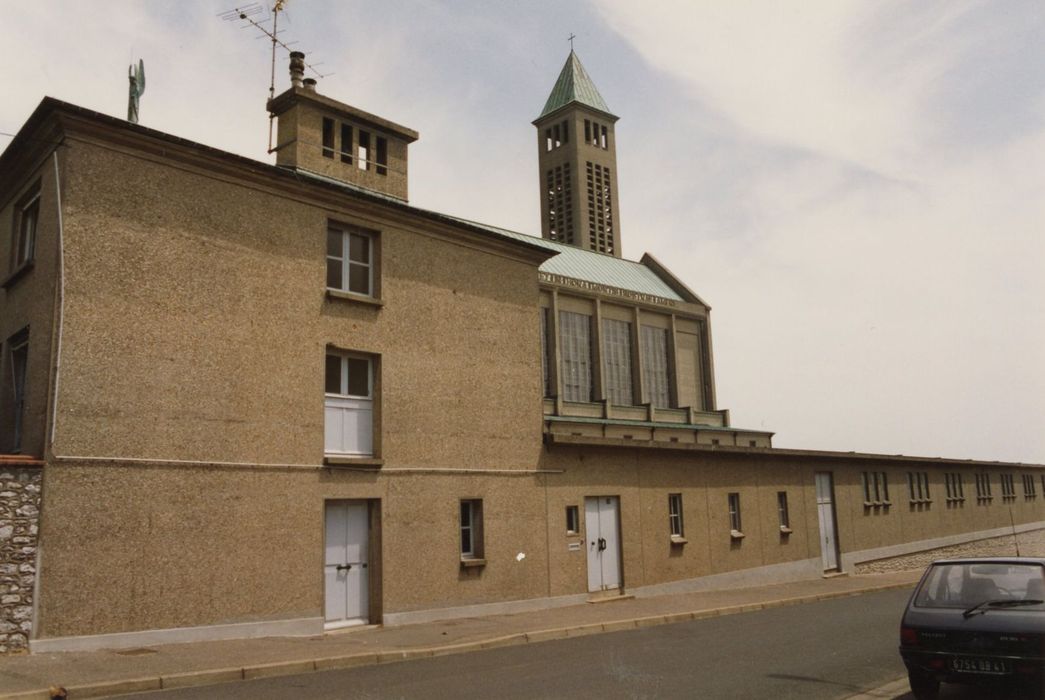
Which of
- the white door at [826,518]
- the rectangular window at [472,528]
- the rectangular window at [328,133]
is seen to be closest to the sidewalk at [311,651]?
the rectangular window at [472,528]

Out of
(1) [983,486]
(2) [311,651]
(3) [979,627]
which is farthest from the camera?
(1) [983,486]

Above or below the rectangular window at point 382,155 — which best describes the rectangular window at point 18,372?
below

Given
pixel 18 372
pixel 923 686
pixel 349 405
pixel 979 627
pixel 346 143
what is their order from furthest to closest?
1. pixel 346 143
2. pixel 349 405
3. pixel 18 372
4. pixel 923 686
5. pixel 979 627

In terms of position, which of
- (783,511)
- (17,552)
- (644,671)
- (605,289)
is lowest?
(644,671)

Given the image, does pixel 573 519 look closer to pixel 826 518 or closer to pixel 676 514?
pixel 676 514

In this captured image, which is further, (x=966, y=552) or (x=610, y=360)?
(x=610, y=360)

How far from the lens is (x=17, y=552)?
1117cm

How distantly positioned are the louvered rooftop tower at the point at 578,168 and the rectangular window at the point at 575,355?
58.3ft

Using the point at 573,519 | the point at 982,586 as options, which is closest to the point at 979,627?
the point at 982,586

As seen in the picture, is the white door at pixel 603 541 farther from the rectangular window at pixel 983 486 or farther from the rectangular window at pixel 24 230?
the rectangular window at pixel 983 486

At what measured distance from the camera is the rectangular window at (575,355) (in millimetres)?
47906

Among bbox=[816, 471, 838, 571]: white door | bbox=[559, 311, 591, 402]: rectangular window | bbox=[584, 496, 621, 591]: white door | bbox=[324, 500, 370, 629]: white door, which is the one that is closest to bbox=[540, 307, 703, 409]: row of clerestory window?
bbox=[559, 311, 591, 402]: rectangular window

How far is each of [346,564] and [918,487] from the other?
29.4 meters

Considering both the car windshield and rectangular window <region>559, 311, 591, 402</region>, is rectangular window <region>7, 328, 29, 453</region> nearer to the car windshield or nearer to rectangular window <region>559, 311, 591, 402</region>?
the car windshield
